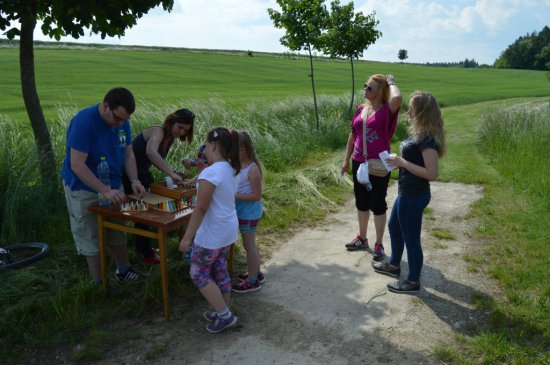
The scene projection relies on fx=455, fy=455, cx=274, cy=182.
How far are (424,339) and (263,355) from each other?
1.31 meters

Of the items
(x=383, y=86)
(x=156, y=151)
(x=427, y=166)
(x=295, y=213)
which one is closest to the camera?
(x=427, y=166)

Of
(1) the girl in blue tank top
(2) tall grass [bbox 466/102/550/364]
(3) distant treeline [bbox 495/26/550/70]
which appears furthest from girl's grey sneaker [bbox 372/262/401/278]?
(3) distant treeline [bbox 495/26/550/70]

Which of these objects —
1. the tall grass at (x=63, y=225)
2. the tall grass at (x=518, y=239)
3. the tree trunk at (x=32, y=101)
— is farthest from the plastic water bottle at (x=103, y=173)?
the tall grass at (x=518, y=239)

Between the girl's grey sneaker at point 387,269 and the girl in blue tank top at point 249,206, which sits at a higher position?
the girl in blue tank top at point 249,206

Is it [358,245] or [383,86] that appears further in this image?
[358,245]

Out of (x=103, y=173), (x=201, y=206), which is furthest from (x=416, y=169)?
(x=103, y=173)

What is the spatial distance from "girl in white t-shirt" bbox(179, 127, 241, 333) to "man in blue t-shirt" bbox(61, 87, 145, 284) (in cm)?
85

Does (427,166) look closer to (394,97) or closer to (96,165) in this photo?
(394,97)

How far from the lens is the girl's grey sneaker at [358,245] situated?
18.3ft

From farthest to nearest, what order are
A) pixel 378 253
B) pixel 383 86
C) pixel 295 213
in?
pixel 295 213 < pixel 378 253 < pixel 383 86

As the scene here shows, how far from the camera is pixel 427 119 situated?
3.97 m

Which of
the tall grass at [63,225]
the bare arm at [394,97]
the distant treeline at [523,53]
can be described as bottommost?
the tall grass at [63,225]

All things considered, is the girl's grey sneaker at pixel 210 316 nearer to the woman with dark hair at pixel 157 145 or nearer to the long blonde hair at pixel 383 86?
the woman with dark hair at pixel 157 145

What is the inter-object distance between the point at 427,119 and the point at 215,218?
6.64ft
